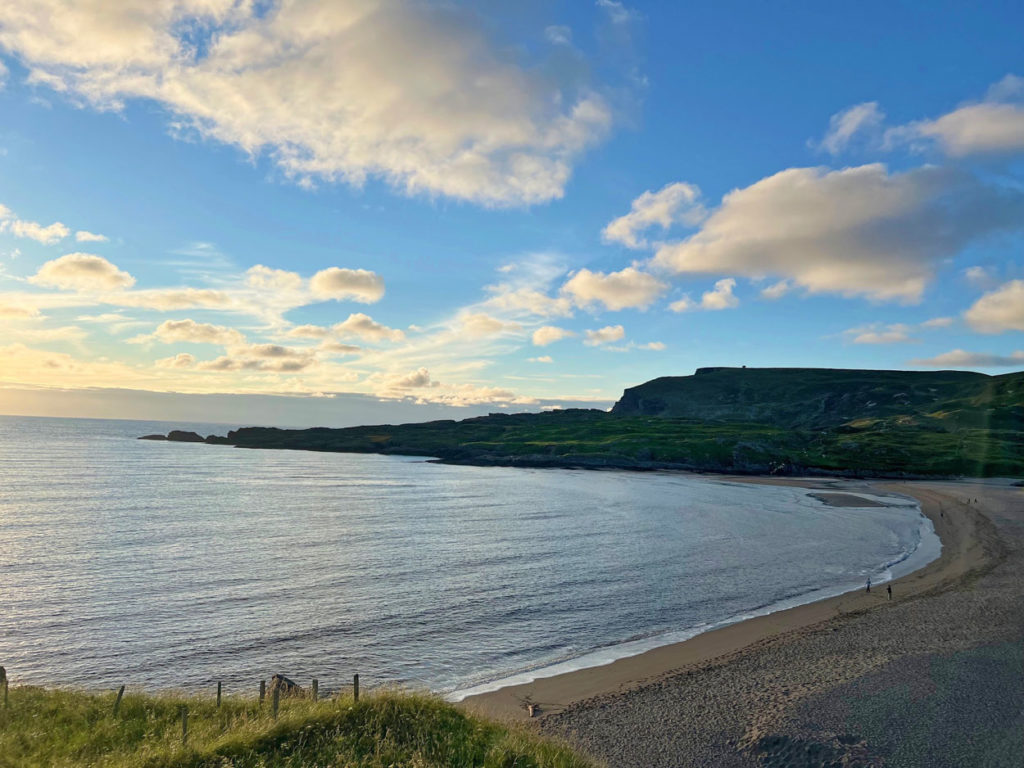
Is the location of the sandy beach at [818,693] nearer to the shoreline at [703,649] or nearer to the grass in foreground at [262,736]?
the shoreline at [703,649]

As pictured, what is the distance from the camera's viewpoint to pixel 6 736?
720 inches

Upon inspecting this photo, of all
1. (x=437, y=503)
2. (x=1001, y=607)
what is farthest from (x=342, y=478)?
(x=1001, y=607)

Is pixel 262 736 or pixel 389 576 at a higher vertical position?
pixel 262 736

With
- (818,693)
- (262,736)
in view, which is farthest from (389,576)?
(818,693)

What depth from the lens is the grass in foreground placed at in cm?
1727

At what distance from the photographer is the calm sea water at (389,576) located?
32281 mm

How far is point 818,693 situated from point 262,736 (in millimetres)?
23952

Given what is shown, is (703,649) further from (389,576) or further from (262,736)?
(389,576)

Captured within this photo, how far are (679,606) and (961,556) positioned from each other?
122ft

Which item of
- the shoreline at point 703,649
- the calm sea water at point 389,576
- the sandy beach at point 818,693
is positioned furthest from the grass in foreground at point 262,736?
the calm sea water at point 389,576

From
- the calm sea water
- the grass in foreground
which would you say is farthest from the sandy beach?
the grass in foreground

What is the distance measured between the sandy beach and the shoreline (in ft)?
0.38

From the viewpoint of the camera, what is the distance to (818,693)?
1073 inches

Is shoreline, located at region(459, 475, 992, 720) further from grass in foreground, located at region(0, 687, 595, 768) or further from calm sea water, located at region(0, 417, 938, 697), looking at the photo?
grass in foreground, located at region(0, 687, 595, 768)
